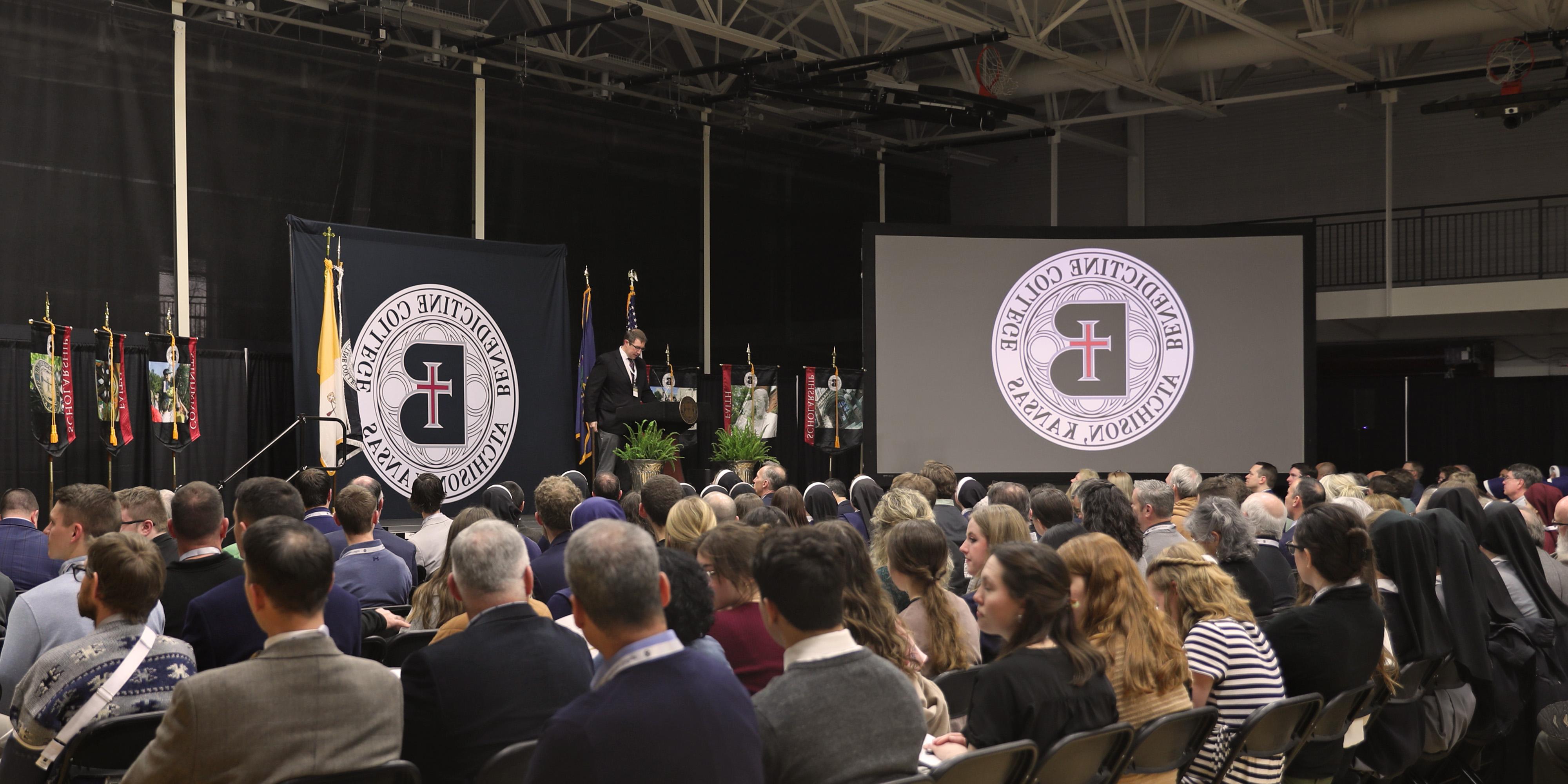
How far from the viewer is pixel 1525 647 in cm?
504

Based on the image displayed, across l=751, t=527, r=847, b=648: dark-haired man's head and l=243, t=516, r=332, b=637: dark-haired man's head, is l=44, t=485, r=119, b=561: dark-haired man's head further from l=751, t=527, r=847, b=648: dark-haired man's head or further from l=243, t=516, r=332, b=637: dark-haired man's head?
l=751, t=527, r=847, b=648: dark-haired man's head

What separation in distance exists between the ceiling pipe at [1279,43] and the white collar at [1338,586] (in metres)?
10.4

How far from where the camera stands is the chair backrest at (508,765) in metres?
2.51

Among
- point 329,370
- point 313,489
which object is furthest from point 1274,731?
point 329,370

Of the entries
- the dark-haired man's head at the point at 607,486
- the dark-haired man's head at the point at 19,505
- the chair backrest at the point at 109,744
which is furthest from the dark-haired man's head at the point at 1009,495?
the dark-haired man's head at the point at 19,505

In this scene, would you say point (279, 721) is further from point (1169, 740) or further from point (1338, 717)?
point (1338, 717)

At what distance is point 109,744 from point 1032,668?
2059 millimetres

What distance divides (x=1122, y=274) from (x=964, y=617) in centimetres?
976

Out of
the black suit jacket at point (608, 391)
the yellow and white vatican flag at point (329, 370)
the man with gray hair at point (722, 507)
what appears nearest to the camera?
the man with gray hair at point (722, 507)

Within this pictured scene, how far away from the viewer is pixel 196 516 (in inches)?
149

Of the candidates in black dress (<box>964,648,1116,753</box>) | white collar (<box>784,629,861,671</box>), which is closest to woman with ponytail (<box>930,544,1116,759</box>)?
black dress (<box>964,648,1116,753</box>)

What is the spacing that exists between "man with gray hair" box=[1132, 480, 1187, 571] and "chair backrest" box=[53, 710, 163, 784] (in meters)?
3.69

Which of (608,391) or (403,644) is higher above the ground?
(608,391)

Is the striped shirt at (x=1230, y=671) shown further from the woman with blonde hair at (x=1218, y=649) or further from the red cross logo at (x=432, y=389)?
the red cross logo at (x=432, y=389)
